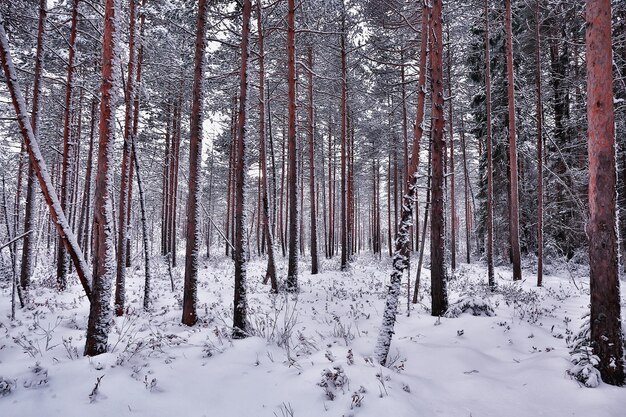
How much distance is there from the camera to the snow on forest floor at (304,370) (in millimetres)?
3752

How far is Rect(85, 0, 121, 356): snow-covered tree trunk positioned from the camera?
15.6 ft

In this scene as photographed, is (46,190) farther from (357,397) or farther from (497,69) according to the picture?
(497,69)

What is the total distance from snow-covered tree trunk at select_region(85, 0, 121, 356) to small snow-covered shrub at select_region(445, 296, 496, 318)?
6623 mm

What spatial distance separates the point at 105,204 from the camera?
4.84m

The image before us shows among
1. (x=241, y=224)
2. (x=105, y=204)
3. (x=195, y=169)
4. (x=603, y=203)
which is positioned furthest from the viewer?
(x=195, y=169)

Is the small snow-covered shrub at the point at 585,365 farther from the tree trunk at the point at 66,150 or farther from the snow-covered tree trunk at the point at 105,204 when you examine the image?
the tree trunk at the point at 66,150

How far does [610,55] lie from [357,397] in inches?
210

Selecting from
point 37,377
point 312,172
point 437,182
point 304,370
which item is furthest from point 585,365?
point 312,172

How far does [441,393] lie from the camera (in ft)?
14.4

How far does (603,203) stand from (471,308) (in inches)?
154

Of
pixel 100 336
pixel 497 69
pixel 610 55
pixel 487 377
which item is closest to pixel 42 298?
pixel 100 336

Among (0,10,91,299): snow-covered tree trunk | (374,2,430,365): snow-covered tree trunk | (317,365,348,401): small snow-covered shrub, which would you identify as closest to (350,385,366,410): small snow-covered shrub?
(317,365,348,401): small snow-covered shrub

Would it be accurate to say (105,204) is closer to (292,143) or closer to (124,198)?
(124,198)

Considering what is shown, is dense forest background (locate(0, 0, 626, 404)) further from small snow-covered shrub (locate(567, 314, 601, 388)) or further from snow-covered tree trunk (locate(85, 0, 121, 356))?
small snow-covered shrub (locate(567, 314, 601, 388))
